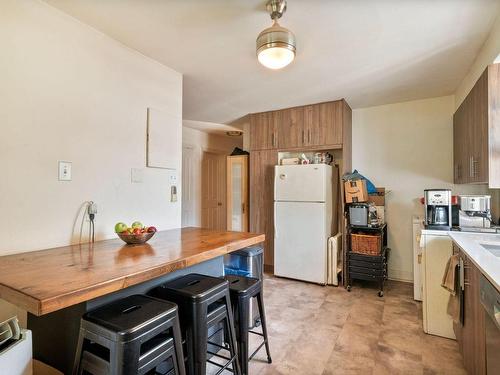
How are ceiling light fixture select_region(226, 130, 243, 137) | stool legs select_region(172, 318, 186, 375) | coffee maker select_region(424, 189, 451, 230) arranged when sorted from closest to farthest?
1. stool legs select_region(172, 318, 186, 375)
2. coffee maker select_region(424, 189, 451, 230)
3. ceiling light fixture select_region(226, 130, 243, 137)

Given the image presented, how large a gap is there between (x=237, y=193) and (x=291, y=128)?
4.51ft

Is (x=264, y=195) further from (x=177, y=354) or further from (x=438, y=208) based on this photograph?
(x=177, y=354)

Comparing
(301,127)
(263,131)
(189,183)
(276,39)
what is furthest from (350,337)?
(189,183)

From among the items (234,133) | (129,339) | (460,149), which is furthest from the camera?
(234,133)

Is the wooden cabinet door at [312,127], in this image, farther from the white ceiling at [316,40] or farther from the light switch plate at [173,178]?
the light switch plate at [173,178]

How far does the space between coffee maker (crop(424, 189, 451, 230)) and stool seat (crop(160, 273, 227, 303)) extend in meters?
2.06

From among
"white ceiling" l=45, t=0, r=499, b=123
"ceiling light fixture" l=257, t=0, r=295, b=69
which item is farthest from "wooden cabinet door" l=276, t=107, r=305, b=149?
"ceiling light fixture" l=257, t=0, r=295, b=69

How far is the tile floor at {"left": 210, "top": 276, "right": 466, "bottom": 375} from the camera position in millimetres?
1899

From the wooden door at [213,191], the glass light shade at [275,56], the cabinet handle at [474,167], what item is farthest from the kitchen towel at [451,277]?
the wooden door at [213,191]

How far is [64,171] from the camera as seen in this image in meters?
1.80

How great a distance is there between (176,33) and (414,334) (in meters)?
3.11

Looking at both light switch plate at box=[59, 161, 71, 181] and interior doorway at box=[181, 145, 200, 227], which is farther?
interior doorway at box=[181, 145, 200, 227]

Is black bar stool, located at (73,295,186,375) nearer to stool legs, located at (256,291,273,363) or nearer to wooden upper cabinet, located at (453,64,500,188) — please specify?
stool legs, located at (256,291,273,363)

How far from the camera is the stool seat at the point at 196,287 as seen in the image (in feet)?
4.63
